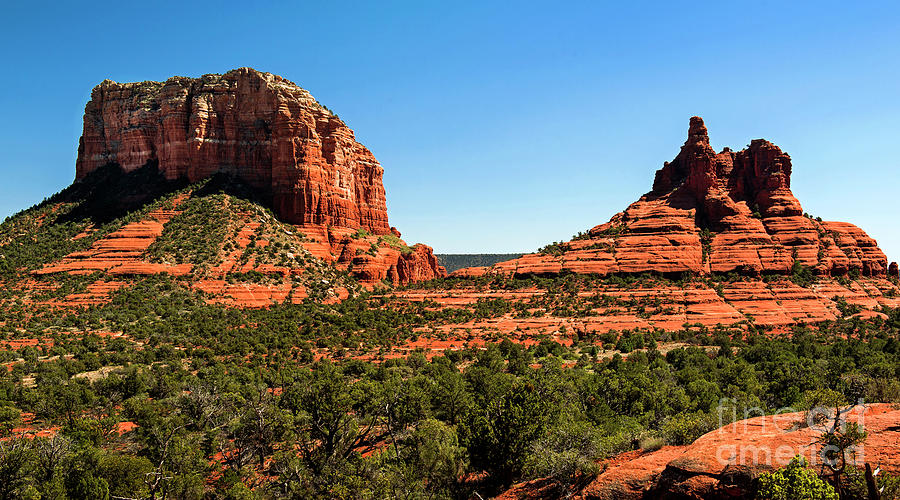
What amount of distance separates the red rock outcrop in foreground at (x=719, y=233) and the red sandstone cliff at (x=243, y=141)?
24.9 meters

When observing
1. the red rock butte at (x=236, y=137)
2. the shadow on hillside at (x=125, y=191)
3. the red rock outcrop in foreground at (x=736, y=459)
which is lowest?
the red rock outcrop in foreground at (x=736, y=459)

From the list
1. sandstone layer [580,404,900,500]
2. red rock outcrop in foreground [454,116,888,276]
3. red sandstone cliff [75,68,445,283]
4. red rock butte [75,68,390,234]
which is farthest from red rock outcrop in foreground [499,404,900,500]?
red rock butte [75,68,390,234]

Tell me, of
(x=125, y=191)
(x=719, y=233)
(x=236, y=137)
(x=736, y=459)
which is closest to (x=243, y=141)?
(x=236, y=137)

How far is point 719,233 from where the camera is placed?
68750 mm

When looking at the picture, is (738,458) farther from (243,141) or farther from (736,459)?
(243,141)

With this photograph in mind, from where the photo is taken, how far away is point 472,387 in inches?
1225

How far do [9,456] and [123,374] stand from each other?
57.4 feet

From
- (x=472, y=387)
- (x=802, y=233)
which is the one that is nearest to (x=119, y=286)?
(x=472, y=387)

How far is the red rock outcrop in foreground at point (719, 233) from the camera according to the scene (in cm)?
6412

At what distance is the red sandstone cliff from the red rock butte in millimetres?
155

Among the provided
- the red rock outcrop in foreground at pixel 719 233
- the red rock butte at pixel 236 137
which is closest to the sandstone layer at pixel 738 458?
the red rock outcrop in foreground at pixel 719 233

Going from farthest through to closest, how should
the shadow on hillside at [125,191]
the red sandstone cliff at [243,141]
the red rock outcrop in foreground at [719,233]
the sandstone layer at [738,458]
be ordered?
the red sandstone cliff at [243,141]
the shadow on hillside at [125,191]
the red rock outcrop in foreground at [719,233]
the sandstone layer at [738,458]

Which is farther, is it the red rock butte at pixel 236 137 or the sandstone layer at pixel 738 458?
the red rock butte at pixel 236 137

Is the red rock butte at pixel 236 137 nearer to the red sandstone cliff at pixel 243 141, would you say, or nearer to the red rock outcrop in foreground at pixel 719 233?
the red sandstone cliff at pixel 243 141
